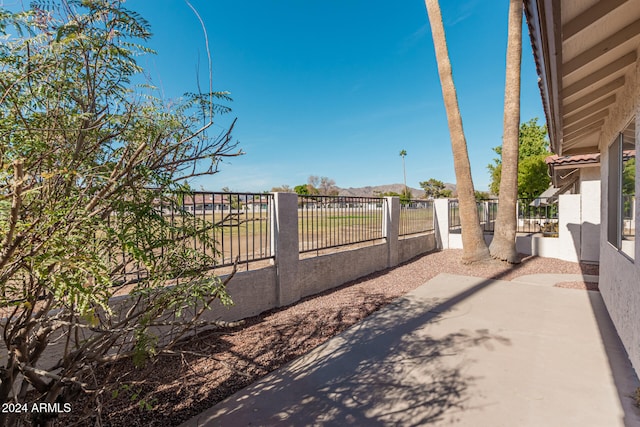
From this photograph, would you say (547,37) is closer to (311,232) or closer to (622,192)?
(622,192)

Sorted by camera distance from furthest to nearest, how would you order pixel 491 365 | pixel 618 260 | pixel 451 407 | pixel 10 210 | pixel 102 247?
pixel 618 260, pixel 491 365, pixel 451 407, pixel 102 247, pixel 10 210

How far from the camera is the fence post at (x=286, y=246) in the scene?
5.51 meters

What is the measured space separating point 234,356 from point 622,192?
594cm

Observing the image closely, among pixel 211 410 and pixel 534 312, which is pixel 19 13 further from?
pixel 534 312

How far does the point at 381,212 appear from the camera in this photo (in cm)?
870

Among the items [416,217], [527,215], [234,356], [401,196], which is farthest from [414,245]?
[401,196]

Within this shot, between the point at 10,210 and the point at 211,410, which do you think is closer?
the point at 10,210

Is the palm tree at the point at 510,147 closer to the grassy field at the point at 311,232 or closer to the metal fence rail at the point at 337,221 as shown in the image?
the grassy field at the point at 311,232

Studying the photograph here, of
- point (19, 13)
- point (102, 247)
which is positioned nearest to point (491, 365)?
point (102, 247)

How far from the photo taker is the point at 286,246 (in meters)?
5.65

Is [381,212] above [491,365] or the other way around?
above

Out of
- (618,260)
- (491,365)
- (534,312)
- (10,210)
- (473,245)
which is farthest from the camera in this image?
(473,245)

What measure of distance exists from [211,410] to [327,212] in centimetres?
479

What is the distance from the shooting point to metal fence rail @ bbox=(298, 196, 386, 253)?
21.2 ft
